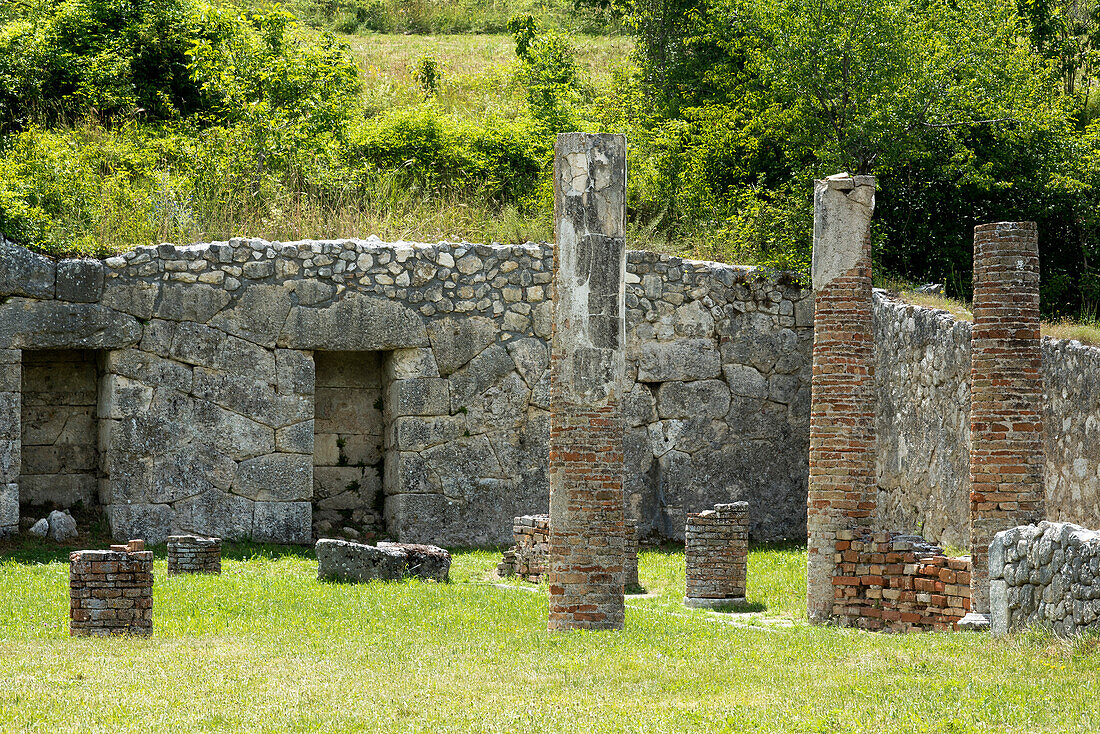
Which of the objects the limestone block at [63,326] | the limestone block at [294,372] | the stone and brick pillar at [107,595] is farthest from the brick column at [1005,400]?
the limestone block at [63,326]

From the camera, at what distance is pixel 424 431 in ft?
52.8

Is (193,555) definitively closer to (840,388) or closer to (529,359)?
(529,359)

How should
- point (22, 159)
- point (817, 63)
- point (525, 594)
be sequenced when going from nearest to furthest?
point (525, 594) < point (22, 159) < point (817, 63)

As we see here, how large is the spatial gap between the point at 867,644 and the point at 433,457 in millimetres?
7924

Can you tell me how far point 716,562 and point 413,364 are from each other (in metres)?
5.37

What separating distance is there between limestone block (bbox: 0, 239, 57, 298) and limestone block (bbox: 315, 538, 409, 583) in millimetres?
4593

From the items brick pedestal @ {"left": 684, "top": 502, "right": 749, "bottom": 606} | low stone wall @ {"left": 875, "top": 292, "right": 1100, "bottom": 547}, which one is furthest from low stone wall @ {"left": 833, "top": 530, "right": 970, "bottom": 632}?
low stone wall @ {"left": 875, "top": 292, "right": 1100, "bottom": 547}

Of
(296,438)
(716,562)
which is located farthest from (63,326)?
(716,562)

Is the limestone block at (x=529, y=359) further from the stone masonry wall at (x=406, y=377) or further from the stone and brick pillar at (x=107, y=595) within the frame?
the stone and brick pillar at (x=107, y=595)

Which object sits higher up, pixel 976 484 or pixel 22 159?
pixel 22 159

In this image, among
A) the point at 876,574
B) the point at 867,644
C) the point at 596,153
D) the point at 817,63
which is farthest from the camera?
the point at 817,63

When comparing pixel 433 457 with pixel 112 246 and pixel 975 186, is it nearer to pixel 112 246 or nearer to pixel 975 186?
pixel 112 246

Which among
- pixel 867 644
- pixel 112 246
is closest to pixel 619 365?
pixel 867 644

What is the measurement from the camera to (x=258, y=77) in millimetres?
18734
